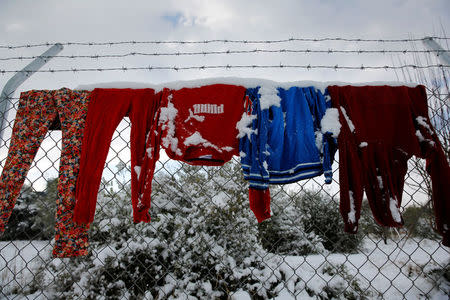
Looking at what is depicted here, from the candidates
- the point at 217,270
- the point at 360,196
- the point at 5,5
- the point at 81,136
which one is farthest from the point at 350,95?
the point at 5,5

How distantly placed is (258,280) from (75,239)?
261 centimetres

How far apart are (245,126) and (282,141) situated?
26 centimetres

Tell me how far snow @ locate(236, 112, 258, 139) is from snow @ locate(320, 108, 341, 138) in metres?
0.45

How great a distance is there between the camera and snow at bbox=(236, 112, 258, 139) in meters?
1.72

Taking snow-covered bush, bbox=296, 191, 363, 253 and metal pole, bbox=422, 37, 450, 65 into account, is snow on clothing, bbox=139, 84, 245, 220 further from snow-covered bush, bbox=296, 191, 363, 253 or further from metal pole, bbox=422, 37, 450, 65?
snow-covered bush, bbox=296, 191, 363, 253

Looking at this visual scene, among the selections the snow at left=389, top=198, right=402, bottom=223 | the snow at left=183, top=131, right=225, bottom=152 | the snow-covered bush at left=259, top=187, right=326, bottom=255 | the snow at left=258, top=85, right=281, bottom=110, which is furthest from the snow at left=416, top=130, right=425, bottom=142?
the snow-covered bush at left=259, top=187, right=326, bottom=255

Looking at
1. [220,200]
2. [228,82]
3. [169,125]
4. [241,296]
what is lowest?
[241,296]

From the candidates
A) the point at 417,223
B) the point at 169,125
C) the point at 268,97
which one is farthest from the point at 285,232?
the point at 169,125

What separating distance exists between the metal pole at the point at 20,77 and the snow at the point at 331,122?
2152 millimetres

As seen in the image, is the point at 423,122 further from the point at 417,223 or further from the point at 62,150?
the point at 417,223

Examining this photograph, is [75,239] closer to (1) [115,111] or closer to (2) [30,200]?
(1) [115,111]

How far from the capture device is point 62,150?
174 cm

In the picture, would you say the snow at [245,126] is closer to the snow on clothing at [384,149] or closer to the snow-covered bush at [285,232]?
the snow on clothing at [384,149]

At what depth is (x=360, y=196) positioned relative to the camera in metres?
1.58
